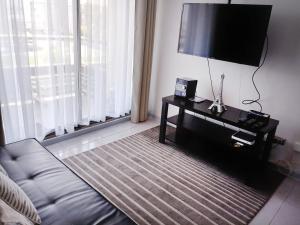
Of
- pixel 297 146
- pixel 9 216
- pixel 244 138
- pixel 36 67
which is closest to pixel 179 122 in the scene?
pixel 244 138

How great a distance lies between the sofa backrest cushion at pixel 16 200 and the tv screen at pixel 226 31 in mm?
2079

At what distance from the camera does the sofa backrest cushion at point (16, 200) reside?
40.8 inches

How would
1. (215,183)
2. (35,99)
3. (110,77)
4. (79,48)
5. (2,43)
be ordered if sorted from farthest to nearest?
(110,77) < (79,48) < (35,99) < (215,183) < (2,43)

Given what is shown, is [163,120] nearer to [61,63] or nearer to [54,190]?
[61,63]

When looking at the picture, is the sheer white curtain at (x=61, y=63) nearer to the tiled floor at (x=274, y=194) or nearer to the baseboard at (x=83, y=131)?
the baseboard at (x=83, y=131)

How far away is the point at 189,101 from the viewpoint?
8.86 ft

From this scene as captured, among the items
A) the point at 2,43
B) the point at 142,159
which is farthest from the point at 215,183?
the point at 2,43

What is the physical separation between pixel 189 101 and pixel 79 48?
1.32m

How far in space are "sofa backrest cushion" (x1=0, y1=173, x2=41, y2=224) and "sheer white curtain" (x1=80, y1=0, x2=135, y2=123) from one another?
1.86m

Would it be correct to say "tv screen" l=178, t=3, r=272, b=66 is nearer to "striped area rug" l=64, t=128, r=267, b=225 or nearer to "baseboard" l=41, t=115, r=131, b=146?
"striped area rug" l=64, t=128, r=267, b=225

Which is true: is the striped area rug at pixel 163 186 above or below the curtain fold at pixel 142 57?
below

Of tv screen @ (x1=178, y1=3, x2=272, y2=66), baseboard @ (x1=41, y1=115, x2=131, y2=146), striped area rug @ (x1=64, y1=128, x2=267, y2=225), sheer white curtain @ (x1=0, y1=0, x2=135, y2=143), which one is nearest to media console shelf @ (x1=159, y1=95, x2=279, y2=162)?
striped area rug @ (x1=64, y1=128, x2=267, y2=225)

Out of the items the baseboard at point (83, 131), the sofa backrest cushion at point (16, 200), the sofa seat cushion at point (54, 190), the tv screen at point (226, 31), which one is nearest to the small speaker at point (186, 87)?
the tv screen at point (226, 31)

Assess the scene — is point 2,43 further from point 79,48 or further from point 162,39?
point 162,39
